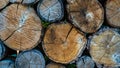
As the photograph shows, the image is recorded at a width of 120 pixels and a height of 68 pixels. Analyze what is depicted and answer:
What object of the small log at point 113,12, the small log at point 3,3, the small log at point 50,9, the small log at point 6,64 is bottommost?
the small log at point 6,64

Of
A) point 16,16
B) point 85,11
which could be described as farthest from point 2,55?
point 85,11

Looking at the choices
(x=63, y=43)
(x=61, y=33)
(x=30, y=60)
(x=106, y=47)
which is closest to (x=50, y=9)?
(x=61, y=33)

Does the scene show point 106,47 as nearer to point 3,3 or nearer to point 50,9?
point 50,9

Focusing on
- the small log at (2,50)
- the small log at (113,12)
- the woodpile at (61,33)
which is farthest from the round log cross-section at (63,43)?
the small log at (2,50)

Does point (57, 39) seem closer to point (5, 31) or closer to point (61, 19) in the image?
point (61, 19)

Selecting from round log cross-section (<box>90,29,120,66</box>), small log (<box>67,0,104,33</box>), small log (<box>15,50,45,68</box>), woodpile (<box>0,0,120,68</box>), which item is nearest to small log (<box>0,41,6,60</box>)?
woodpile (<box>0,0,120,68</box>)

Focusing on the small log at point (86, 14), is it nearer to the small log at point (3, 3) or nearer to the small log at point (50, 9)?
the small log at point (50, 9)
